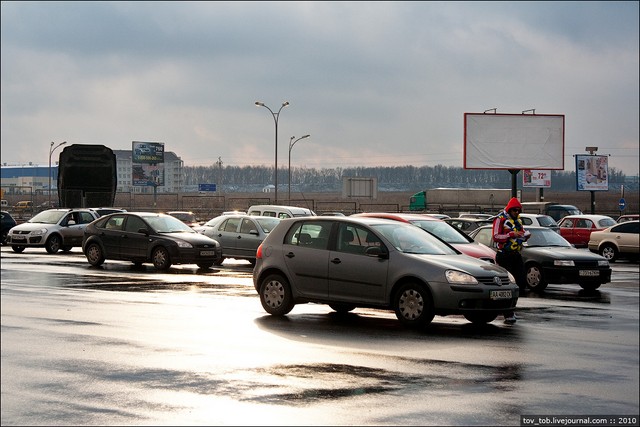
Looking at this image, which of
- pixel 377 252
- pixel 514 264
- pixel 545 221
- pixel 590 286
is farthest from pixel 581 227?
pixel 377 252

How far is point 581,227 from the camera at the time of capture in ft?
129

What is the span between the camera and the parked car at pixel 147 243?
2395 cm

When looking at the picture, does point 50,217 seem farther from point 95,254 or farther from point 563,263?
point 563,263

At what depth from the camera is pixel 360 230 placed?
13836mm

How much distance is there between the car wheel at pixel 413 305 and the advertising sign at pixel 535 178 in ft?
227

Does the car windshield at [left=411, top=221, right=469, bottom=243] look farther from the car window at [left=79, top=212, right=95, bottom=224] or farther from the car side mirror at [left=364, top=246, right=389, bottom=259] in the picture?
the car window at [left=79, top=212, right=95, bottom=224]

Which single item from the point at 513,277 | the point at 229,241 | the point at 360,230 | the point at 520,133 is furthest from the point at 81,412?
the point at 520,133

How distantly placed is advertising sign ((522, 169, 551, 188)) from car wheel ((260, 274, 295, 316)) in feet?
225

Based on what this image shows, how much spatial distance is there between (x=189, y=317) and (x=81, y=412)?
6.14 metres

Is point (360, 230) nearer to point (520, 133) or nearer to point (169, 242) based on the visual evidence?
point (169, 242)

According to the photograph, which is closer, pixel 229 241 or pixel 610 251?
pixel 229 241

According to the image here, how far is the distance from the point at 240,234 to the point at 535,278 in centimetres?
989

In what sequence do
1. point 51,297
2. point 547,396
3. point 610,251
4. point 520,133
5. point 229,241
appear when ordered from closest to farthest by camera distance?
point 547,396 → point 51,297 → point 229,241 → point 610,251 → point 520,133

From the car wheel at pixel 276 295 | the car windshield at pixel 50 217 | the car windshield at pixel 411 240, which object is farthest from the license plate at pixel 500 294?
the car windshield at pixel 50 217
